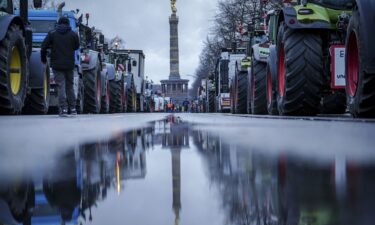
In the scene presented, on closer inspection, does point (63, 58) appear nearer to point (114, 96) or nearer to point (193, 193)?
point (193, 193)

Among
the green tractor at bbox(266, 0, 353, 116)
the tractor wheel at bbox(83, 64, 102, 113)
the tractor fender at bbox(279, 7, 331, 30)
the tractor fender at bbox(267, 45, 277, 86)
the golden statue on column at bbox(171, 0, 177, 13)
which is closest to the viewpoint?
the tractor fender at bbox(279, 7, 331, 30)

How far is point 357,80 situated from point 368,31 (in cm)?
79

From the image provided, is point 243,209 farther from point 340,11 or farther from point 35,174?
point 340,11

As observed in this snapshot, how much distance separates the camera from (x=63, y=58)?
10.0m

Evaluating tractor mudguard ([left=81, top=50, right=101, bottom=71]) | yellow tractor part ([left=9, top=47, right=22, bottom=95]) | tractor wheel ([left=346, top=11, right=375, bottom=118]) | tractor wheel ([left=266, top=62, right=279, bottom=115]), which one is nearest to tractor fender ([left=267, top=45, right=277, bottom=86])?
tractor wheel ([left=266, top=62, right=279, bottom=115])

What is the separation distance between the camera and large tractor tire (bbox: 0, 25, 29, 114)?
25.1ft

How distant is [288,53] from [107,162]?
624 cm

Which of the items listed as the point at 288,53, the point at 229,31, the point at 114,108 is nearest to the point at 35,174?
the point at 288,53

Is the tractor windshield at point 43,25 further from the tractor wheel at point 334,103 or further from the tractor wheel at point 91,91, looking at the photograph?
the tractor wheel at point 334,103

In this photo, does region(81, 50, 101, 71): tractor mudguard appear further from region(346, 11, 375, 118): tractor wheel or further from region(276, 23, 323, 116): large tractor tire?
region(346, 11, 375, 118): tractor wheel

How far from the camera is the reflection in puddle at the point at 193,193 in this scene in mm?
904

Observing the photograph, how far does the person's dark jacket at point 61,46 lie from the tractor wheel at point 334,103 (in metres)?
4.49

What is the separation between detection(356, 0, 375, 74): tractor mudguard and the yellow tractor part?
17.6ft

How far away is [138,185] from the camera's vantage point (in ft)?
4.21
